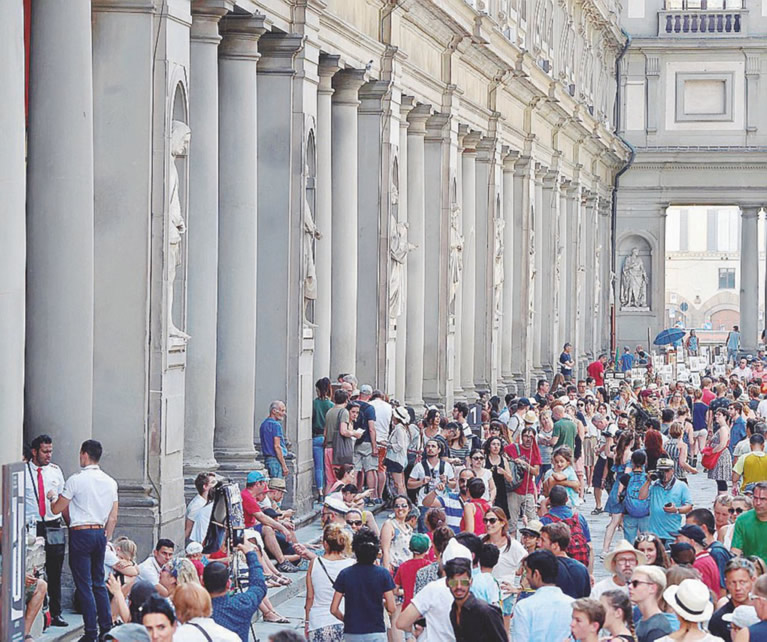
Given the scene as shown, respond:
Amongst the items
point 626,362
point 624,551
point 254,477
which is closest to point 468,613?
point 624,551

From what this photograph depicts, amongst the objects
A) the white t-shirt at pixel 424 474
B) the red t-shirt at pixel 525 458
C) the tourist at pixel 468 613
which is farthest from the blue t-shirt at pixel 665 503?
the tourist at pixel 468 613

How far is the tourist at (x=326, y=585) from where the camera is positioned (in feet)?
40.5

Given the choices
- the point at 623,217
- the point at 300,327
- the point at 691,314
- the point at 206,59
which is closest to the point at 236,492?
the point at 206,59

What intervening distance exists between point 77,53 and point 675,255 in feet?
315

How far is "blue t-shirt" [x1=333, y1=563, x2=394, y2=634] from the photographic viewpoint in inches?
460

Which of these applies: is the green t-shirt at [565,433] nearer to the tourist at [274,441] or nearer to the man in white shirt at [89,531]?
the tourist at [274,441]

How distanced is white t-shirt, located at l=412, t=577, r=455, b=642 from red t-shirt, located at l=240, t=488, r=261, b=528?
557cm

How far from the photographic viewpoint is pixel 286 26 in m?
21.2

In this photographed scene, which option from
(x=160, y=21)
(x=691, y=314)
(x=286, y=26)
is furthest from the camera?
(x=691, y=314)

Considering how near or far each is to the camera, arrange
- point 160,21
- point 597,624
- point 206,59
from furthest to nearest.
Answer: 1. point 206,59
2. point 160,21
3. point 597,624

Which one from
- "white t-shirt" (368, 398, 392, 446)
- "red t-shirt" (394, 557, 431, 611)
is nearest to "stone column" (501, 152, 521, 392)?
"white t-shirt" (368, 398, 392, 446)

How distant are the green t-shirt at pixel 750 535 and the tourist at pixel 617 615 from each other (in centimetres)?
418

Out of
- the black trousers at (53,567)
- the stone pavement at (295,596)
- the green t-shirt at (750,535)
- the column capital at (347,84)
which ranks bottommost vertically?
the stone pavement at (295,596)

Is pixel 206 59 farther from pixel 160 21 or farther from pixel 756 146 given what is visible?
pixel 756 146
